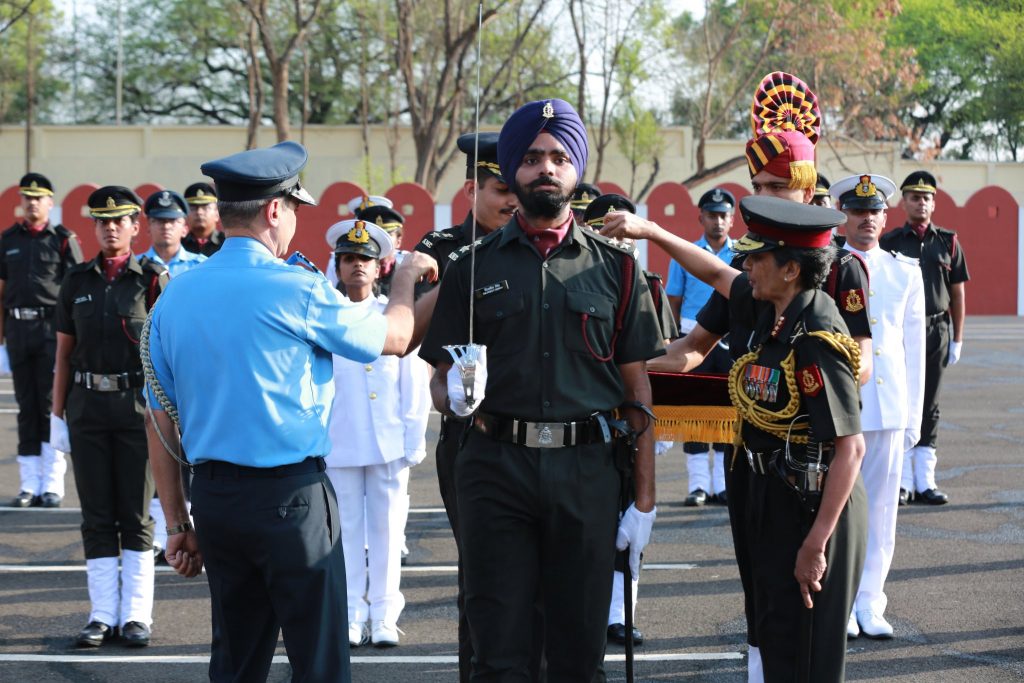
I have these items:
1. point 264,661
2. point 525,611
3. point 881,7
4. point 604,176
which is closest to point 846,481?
point 525,611

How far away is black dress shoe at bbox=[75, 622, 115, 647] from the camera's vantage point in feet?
21.8

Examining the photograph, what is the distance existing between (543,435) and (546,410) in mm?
86

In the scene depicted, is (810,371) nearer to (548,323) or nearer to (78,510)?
(548,323)

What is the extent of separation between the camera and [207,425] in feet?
13.5

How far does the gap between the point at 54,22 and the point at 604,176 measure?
21.7m

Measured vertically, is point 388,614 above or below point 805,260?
below

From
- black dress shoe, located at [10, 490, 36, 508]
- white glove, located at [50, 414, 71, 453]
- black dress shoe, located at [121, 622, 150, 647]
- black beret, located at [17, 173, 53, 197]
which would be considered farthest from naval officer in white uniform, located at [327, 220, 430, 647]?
black beret, located at [17, 173, 53, 197]

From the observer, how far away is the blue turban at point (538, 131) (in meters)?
4.36

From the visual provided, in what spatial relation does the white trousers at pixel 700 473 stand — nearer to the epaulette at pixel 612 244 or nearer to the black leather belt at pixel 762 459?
the black leather belt at pixel 762 459

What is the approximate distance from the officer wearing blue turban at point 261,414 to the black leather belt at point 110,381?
111 inches

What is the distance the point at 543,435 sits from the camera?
4.27m

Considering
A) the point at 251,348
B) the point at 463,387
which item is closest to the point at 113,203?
the point at 251,348

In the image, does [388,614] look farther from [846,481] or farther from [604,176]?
[604,176]

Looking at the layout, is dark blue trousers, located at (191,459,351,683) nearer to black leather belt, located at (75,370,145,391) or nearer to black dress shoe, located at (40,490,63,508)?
black leather belt, located at (75,370,145,391)
